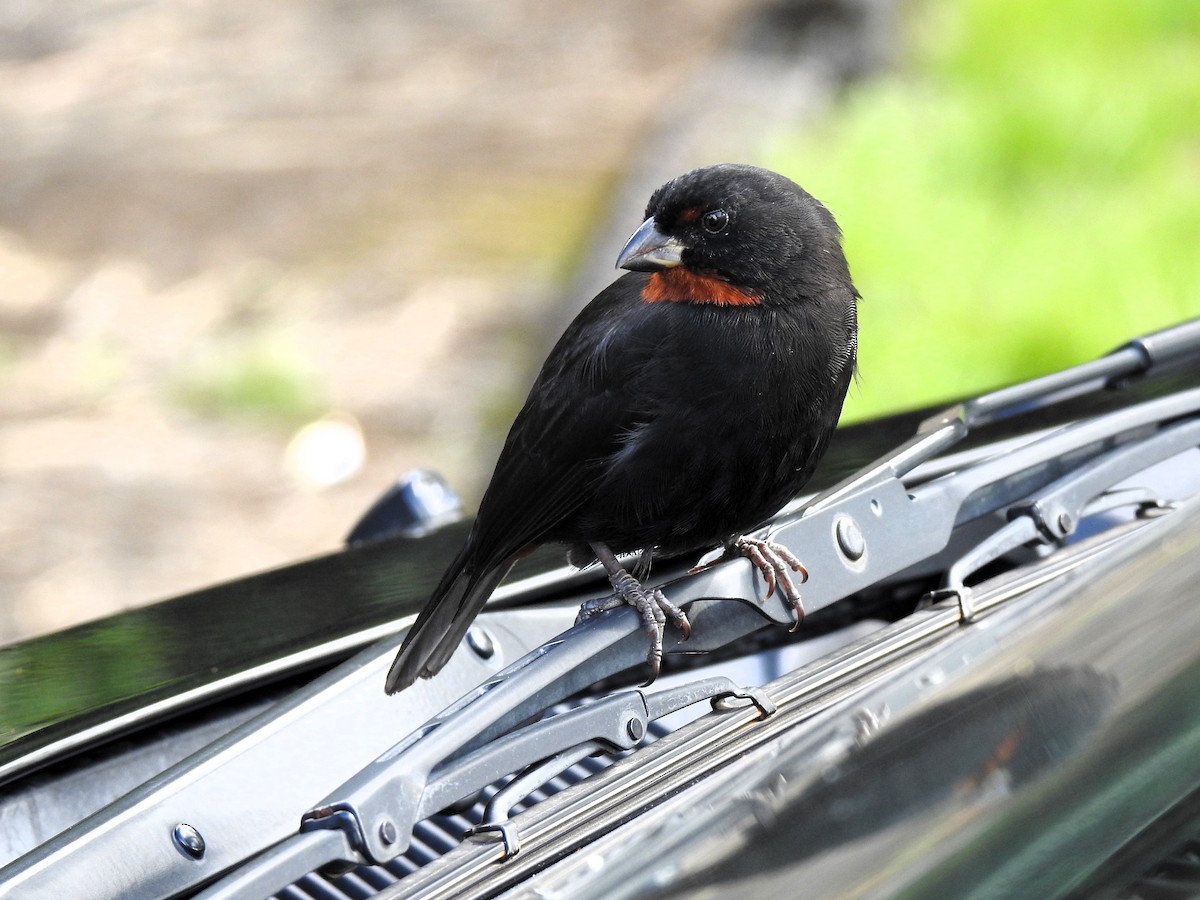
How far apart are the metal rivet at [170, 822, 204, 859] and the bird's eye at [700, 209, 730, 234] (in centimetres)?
148

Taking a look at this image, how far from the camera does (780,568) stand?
7.07 ft

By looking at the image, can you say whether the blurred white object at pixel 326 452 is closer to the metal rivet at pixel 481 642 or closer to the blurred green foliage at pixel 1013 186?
the blurred green foliage at pixel 1013 186

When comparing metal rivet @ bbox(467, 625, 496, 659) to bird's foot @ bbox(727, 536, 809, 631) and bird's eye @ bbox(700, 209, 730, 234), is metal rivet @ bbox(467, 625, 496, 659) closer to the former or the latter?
bird's foot @ bbox(727, 536, 809, 631)

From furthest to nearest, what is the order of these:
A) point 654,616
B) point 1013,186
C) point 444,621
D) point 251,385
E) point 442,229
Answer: point 442,229, point 251,385, point 1013,186, point 444,621, point 654,616

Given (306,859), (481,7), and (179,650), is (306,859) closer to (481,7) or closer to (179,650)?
(179,650)

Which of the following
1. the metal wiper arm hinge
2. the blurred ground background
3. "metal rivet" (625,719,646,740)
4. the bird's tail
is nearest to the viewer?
the metal wiper arm hinge

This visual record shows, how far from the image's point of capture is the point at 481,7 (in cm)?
1261

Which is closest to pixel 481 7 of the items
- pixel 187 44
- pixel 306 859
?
pixel 187 44

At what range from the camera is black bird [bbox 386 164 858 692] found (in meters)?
2.60

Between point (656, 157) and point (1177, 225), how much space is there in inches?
96.2

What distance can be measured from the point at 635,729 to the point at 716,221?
1.25 m

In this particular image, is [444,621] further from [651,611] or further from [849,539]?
[849,539]

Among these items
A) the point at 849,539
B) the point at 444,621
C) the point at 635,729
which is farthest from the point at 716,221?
the point at 635,729

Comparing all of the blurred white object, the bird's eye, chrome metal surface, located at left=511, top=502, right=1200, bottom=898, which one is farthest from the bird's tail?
the blurred white object
